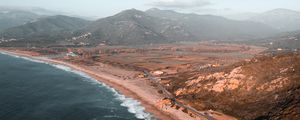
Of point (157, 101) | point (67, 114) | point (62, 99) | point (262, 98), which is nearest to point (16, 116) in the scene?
point (67, 114)

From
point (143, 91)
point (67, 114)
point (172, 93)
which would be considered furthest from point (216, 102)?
point (67, 114)

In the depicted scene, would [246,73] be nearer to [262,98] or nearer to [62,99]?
[262,98]

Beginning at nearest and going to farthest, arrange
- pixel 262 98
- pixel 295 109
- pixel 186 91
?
pixel 295 109 < pixel 262 98 < pixel 186 91

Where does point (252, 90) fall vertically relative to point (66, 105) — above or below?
above

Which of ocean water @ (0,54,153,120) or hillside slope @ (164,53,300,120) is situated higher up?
hillside slope @ (164,53,300,120)

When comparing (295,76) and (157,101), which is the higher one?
(295,76)

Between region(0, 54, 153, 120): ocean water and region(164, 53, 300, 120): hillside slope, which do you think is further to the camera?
region(0, 54, 153, 120): ocean water

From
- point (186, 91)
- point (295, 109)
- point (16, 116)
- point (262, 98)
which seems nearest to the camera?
point (295, 109)

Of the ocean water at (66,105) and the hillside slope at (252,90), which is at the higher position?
the hillside slope at (252,90)

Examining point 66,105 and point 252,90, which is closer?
point 252,90

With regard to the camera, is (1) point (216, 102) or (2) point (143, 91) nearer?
(1) point (216, 102)
